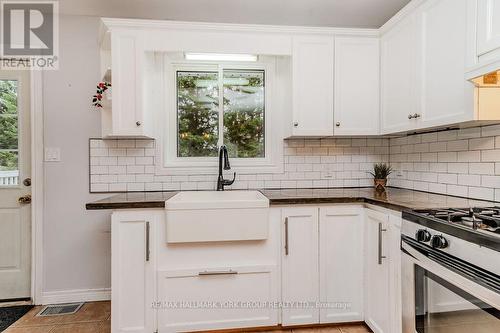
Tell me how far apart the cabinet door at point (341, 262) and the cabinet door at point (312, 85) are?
0.69 m

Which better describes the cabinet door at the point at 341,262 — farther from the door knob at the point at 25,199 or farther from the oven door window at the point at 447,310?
the door knob at the point at 25,199

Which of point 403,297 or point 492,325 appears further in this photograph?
point 403,297

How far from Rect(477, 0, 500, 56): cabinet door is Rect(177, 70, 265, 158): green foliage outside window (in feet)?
5.06

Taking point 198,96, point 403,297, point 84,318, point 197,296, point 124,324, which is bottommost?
point 84,318

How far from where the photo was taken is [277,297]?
188cm

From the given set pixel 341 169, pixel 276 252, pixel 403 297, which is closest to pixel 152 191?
pixel 276 252

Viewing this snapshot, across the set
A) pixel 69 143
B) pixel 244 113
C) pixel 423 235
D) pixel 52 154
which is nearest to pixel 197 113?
pixel 244 113

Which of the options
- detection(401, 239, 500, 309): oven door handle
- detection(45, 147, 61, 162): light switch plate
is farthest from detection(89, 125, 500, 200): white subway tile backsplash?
detection(401, 239, 500, 309): oven door handle

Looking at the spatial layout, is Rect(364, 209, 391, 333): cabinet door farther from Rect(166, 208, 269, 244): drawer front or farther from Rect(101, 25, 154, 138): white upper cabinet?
Rect(101, 25, 154, 138): white upper cabinet

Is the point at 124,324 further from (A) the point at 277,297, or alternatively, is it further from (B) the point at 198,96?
(B) the point at 198,96

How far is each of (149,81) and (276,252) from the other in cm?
159

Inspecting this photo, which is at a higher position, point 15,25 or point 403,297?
point 15,25

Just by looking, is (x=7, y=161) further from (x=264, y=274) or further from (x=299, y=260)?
(x=299, y=260)

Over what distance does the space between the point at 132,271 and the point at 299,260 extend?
1066mm
